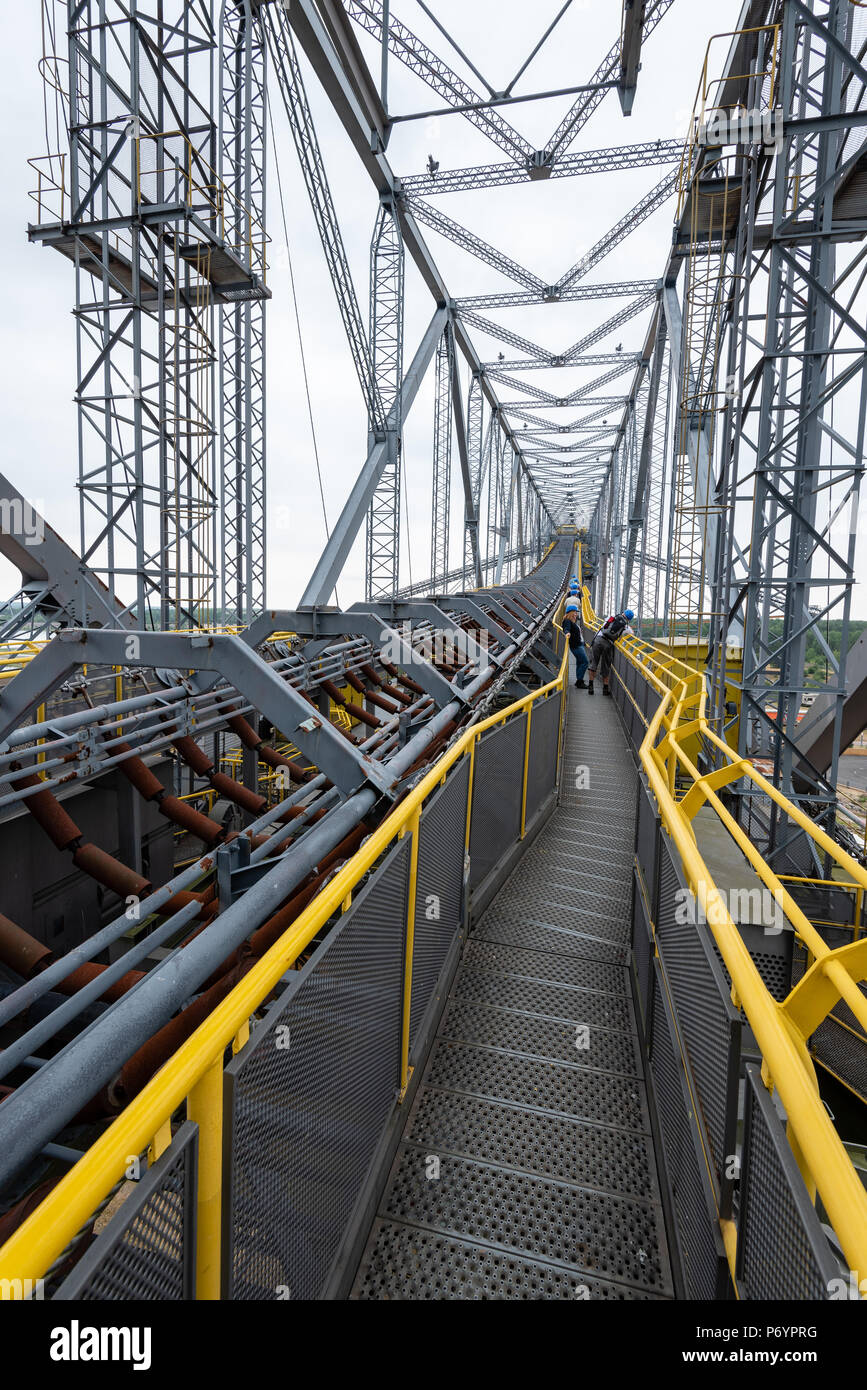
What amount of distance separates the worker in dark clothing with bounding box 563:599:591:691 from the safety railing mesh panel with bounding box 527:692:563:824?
6.47m

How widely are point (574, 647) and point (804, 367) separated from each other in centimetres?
778

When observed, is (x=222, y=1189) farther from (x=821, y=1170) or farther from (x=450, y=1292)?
(x=450, y=1292)

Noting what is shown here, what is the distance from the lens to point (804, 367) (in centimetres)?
815

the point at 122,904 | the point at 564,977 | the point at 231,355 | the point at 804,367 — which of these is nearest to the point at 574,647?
the point at 804,367

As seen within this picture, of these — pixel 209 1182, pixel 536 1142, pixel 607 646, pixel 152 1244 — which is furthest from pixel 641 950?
pixel 607 646

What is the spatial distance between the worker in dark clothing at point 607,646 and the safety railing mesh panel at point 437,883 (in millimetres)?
12219

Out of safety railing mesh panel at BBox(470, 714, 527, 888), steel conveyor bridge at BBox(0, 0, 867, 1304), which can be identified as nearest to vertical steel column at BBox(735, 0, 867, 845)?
steel conveyor bridge at BBox(0, 0, 867, 1304)

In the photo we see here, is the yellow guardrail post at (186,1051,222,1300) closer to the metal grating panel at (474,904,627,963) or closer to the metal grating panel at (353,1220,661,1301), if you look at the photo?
the metal grating panel at (353,1220,661,1301)

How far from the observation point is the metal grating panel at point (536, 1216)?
2244mm

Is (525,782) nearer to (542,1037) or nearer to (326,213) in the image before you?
(542,1037)

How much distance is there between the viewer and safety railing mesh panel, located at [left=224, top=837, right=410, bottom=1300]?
1.47m

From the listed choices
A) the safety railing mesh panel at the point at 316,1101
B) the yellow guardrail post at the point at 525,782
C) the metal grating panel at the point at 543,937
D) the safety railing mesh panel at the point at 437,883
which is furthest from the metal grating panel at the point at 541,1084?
the yellow guardrail post at the point at 525,782

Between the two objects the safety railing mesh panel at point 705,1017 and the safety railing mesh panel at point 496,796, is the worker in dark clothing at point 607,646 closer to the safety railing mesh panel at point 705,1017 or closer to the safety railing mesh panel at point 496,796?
the safety railing mesh panel at point 496,796

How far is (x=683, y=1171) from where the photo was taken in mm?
2166
